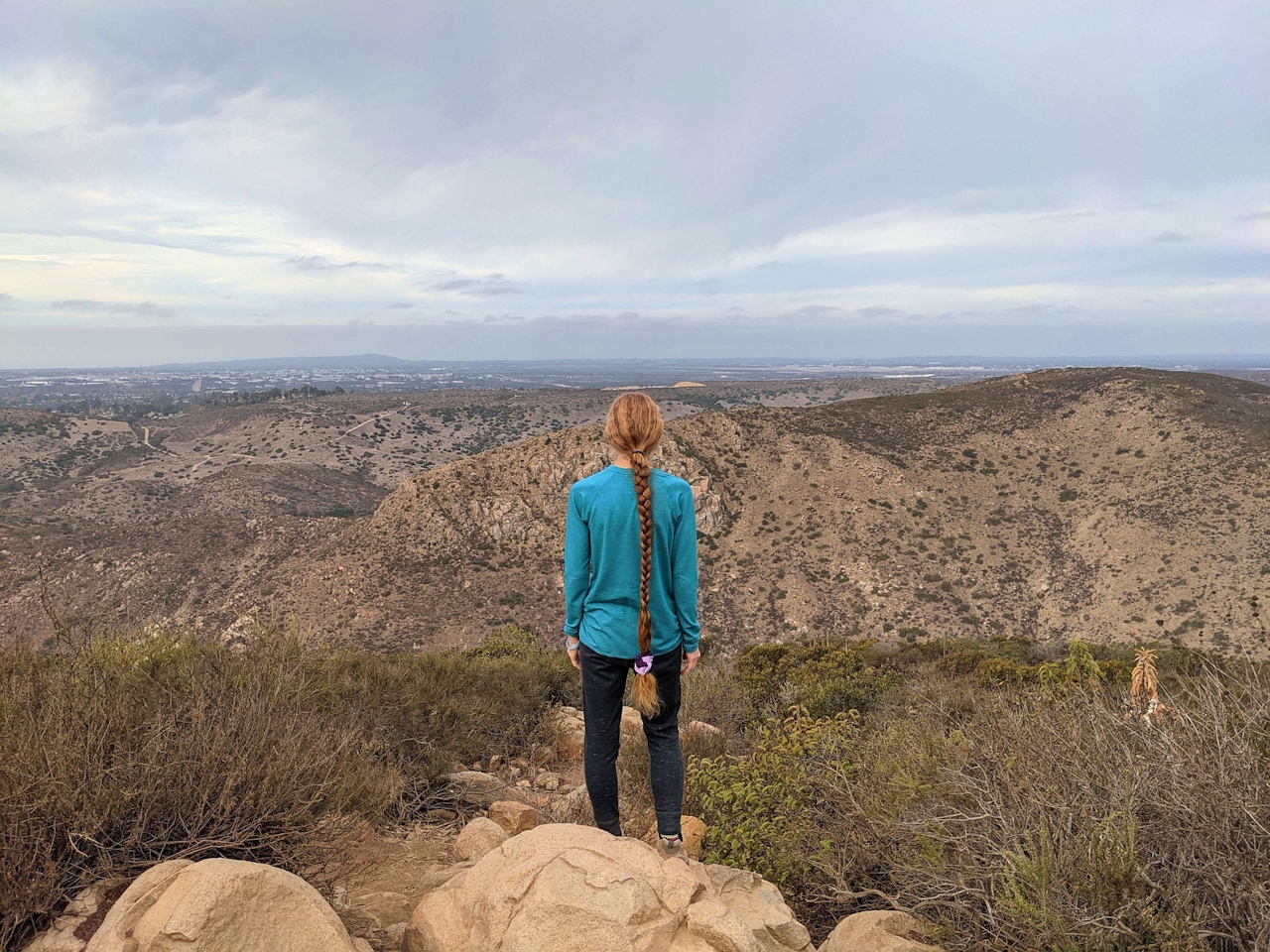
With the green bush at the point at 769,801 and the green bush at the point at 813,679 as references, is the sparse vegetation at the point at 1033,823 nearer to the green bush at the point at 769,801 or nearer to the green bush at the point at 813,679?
the green bush at the point at 769,801

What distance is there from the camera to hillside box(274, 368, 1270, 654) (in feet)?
81.4

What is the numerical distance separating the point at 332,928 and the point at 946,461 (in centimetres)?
3791

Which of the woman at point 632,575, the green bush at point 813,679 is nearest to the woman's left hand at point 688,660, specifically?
the woman at point 632,575

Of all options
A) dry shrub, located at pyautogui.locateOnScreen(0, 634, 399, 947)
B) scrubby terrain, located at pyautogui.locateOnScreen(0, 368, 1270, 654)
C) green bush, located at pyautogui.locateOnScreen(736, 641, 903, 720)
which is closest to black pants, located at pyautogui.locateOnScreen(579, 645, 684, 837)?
dry shrub, located at pyautogui.locateOnScreen(0, 634, 399, 947)

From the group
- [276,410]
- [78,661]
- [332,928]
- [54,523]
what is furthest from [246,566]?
[276,410]

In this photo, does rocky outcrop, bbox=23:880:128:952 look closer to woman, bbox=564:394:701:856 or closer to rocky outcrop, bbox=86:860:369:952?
rocky outcrop, bbox=86:860:369:952

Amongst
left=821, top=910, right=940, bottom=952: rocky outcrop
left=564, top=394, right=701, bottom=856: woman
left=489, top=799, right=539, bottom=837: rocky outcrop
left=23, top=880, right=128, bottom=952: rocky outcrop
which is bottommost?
left=489, top=799, right=539, bottom=837: rocky outcrop

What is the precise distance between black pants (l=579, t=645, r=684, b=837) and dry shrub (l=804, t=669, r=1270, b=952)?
91cm

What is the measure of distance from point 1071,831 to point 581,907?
206cm

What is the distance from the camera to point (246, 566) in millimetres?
31656

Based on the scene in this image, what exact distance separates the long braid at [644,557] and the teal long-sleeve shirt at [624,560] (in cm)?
3

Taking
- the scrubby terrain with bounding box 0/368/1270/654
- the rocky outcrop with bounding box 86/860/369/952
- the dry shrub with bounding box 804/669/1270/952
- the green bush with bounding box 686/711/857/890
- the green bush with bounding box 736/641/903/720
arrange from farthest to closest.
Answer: the scrubby terrain with bounding box 0/368/1270/654 → the green bush with bounding box 736/641/903/720 → the green bush with bounding box 686/711/857/890 → the dry shrub with bounding box 804/669/1270/952 → the rocky outcrop with bounding box 86/860/369/952

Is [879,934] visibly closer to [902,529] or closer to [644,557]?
[644,557]

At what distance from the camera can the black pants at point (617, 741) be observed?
10.3 ft
